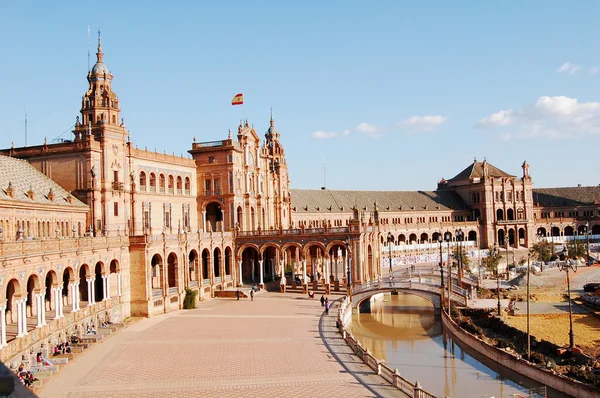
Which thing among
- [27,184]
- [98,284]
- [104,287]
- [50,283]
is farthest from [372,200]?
[50,283]

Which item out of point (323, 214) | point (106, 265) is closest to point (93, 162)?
point (106, 265)

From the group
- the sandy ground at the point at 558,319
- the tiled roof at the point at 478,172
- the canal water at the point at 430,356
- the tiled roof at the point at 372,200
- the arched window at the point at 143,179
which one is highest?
the tiled roof at the point at 478,172

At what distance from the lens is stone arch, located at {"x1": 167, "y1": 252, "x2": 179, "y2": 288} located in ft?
190

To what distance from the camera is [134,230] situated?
59156 mm

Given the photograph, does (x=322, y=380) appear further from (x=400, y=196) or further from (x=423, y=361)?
(x=400, y=196)

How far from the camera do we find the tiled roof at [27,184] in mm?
44219

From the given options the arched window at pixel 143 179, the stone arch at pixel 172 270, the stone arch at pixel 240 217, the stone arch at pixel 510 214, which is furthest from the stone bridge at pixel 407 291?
the stone arch at pixel 510 214

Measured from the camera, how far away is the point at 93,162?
178 ft

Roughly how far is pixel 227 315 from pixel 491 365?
73.1 feet

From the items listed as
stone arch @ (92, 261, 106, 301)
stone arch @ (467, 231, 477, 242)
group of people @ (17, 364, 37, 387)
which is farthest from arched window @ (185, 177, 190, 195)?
stone arch @ (467, 231, 477, 242)

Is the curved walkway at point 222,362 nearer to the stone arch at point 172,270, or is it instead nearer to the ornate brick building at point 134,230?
the ornate brick building at point 134,230

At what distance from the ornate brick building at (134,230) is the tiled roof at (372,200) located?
14.7 feet

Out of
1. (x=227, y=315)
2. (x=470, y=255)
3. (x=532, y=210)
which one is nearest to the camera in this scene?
(x=227, y=315)

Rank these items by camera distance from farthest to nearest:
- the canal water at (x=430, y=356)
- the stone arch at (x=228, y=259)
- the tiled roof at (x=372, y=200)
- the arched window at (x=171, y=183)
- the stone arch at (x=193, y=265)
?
the tiled roof at (x=372, y=200), the stone arch at (x=228, y=259), the arched window at (x=171, y=183), the stone arch at (x=193, y=265), the canal water at (x=430, y=356)
